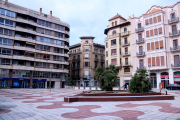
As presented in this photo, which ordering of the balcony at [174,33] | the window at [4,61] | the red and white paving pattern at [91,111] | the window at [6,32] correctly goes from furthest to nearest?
1. the window at [6,32]
2. the window at [4,61]
3. the balcony at [174,33]
4. the red and white paving pattern at [91,111]

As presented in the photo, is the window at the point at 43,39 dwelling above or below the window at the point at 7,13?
below

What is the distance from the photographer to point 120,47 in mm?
48719

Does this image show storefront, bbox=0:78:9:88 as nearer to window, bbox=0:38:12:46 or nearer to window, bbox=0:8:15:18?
window, bbox=0:38:12:46

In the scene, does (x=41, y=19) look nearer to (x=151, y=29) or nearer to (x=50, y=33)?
(x=50, y=33)

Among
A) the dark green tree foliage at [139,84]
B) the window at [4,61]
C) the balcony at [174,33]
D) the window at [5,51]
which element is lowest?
the dark green tree foliage at [139,84]

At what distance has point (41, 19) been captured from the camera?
169 ft

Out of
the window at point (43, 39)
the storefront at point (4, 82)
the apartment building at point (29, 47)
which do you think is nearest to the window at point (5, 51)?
the apartment building at point (29, 47)

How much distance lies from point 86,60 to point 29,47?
22408 millimetres

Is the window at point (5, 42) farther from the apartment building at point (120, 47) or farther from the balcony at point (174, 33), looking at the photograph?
the balcony at point (174, 33)

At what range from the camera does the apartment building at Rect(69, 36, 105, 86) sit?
6122 cm

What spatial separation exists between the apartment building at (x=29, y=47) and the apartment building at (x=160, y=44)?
25.6 m

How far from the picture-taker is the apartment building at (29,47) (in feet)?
141

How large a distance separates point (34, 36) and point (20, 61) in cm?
920

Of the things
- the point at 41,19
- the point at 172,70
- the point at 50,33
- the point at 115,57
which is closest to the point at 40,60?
the point at 50,33
